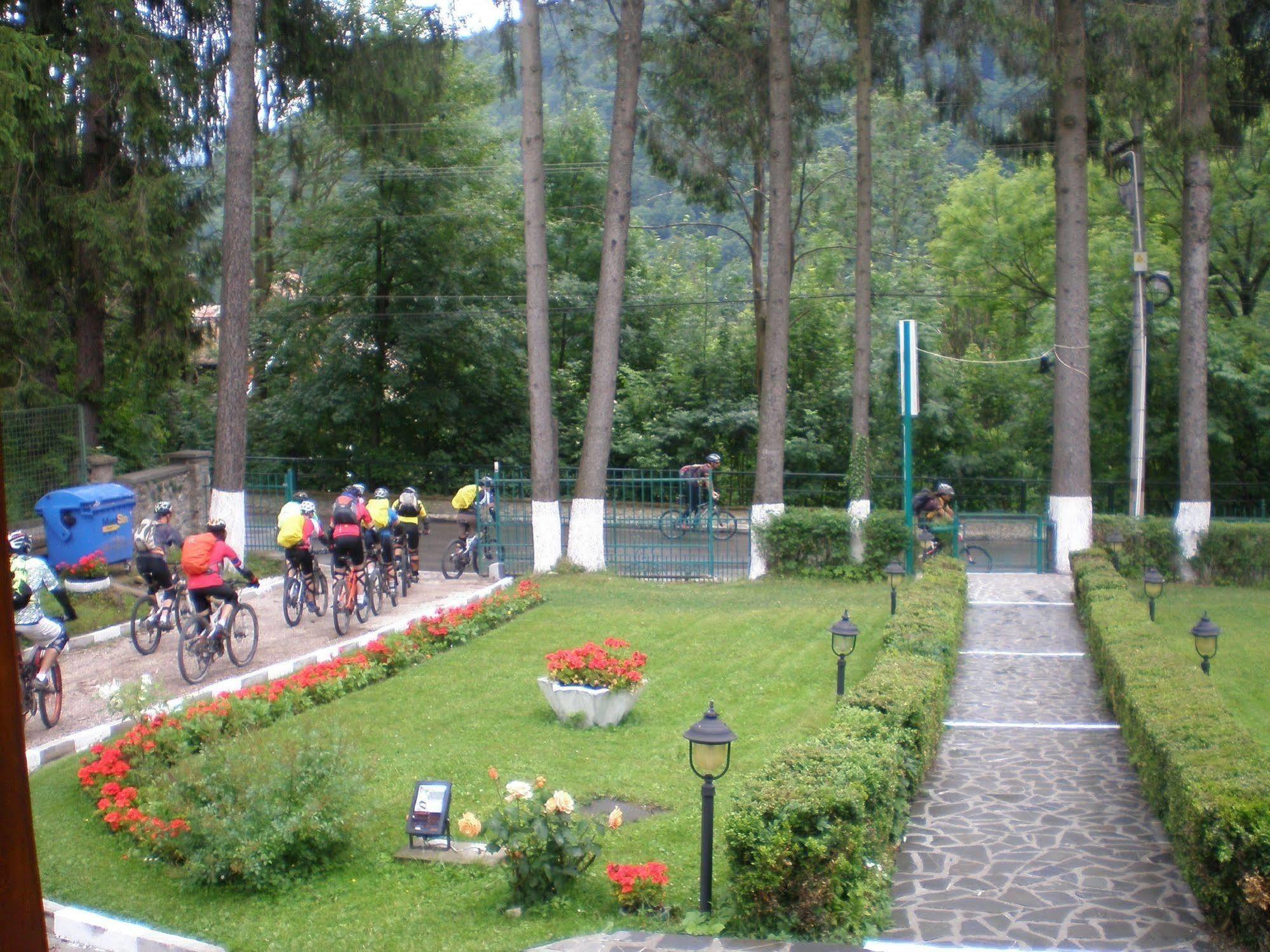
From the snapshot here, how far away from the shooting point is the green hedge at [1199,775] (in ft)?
19.2

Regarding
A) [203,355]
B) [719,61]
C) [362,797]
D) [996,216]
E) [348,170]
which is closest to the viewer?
[362,797]

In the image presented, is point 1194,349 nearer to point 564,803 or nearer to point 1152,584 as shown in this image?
point 1152,584

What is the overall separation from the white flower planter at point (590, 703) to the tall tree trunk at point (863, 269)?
1238 cm

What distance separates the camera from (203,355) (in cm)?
4525

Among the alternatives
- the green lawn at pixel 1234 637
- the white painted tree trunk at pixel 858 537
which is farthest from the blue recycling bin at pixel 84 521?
the green lawn at pixel 1234 637

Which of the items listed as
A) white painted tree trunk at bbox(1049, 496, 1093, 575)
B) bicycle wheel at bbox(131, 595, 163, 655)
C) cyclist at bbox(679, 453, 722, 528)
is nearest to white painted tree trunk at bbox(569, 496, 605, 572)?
cyclist at bbox(679, 453, 722, 528)

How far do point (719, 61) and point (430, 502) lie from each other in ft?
49.1

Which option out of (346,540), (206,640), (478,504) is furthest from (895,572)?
(478,504)

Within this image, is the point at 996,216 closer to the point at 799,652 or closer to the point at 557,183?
the point at 557,183

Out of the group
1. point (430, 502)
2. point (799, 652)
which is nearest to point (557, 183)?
point (430, 502)

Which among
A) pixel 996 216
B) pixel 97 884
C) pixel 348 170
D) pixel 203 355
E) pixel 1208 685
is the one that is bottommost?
pixel 97 884

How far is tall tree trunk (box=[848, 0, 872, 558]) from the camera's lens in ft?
73.7

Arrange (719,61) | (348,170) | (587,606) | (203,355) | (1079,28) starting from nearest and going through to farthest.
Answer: (587,606), (1079,28), (719,61), (348,170), (203,355)

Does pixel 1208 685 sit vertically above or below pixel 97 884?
above
